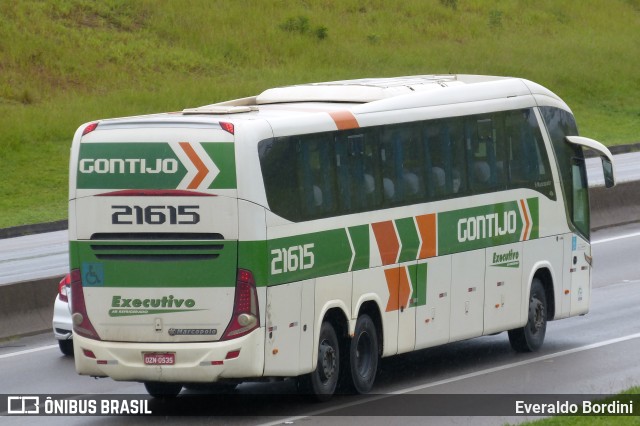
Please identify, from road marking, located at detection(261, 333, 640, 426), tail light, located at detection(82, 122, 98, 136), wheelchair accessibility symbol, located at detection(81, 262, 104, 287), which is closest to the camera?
wheelchair accessibility symbol, located at detection(81, 262, 104, 287)

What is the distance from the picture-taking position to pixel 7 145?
41.6 meters

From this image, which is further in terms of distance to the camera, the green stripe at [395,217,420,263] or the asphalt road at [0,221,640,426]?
the green stripe at [395,217,420,263]

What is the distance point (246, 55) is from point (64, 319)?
42562mm

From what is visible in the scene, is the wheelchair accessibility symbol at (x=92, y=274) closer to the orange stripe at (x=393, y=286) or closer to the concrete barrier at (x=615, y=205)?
the orange stripe at (x=393, y=286)

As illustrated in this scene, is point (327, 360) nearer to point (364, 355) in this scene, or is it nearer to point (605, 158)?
point (364, 355)

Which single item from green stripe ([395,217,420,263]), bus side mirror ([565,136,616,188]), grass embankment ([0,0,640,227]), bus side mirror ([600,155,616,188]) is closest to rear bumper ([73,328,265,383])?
green stripe ([395,217,420,263])

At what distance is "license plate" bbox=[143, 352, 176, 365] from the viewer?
12.2 meters

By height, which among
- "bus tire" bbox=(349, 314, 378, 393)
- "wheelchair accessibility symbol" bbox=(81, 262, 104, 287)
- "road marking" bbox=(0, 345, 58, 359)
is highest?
"wheelchair accessibility symbol" bbox=(81, 262, 104, 287)

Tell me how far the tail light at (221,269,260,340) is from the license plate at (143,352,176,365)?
1.54 ft

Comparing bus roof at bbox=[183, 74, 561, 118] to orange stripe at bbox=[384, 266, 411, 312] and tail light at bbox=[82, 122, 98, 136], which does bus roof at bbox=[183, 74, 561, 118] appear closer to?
tail light at bbox=[82, 122, 98, 136]

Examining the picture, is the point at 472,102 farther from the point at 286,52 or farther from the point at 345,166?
the point at 286,52

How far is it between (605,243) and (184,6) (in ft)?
122

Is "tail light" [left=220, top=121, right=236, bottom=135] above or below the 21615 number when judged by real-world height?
above

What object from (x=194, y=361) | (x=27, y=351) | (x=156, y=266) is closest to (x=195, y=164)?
(x=156, y=266)
